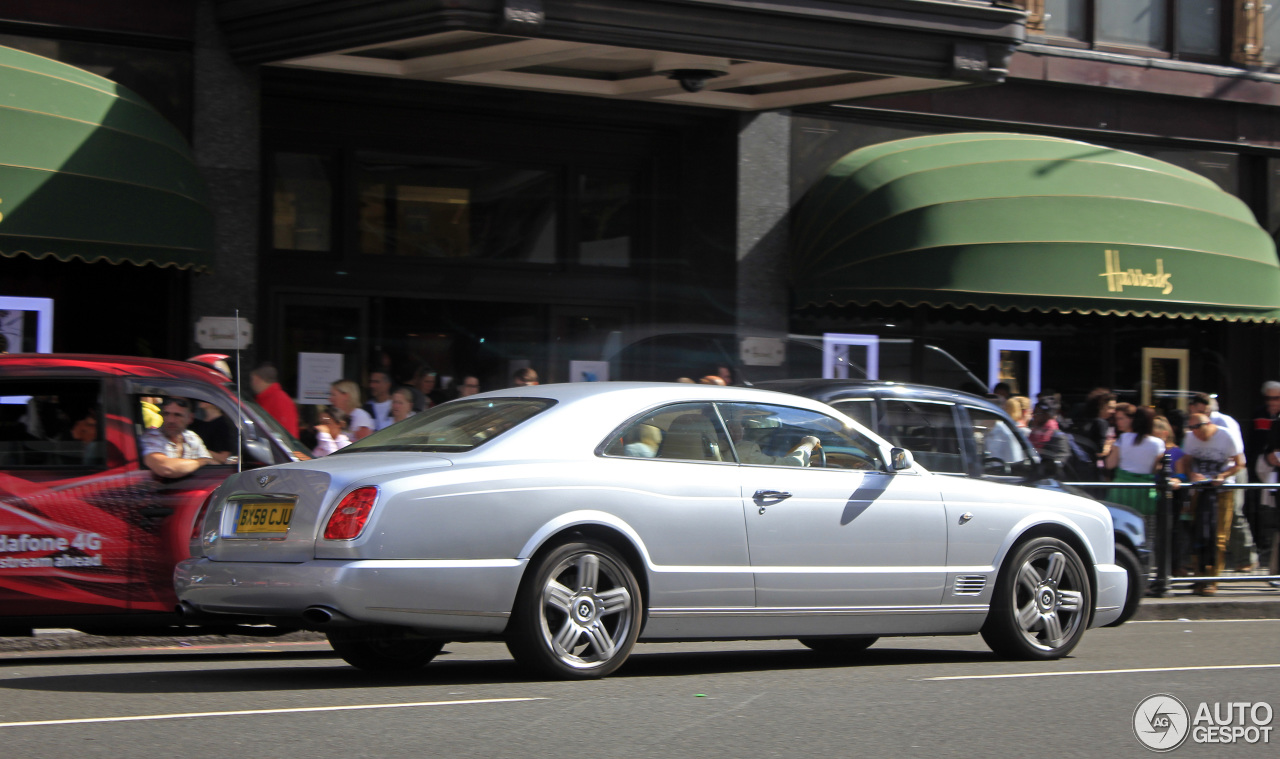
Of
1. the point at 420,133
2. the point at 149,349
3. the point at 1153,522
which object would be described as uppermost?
the point at 420,133

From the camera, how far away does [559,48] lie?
13.9 meters

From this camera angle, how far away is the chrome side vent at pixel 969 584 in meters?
8.76

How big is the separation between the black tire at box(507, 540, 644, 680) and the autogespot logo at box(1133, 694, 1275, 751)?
2.41 m

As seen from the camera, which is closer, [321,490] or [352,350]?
[321,490]

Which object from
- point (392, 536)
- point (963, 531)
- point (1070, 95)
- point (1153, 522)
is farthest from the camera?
point (1070, 95)

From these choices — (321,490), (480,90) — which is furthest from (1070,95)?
(321,490)

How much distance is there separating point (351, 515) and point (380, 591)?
1.19 feet

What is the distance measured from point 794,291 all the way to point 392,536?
10388 mm

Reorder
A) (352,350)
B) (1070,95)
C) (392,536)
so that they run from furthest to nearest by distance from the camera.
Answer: (1070,95), (352,350), (392,536)

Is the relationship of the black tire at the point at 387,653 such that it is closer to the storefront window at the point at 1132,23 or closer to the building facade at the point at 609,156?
the building facade at the point at 609,156

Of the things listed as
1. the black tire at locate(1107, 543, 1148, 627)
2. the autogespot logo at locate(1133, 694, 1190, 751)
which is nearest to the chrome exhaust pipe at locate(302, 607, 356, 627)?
the autogespot logo at locate(1133, 694, 1190, 751)

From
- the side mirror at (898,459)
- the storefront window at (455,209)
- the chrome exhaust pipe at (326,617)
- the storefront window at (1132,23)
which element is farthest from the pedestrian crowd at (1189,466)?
the chrome exhaust pipe at (326,617)

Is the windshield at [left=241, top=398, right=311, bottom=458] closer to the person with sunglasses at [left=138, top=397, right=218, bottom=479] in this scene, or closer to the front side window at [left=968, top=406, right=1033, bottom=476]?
the person with sunglasses at [left=138, top=397, right=218, bottom=479]

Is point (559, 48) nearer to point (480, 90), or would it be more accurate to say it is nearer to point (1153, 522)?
point (480, 90)
